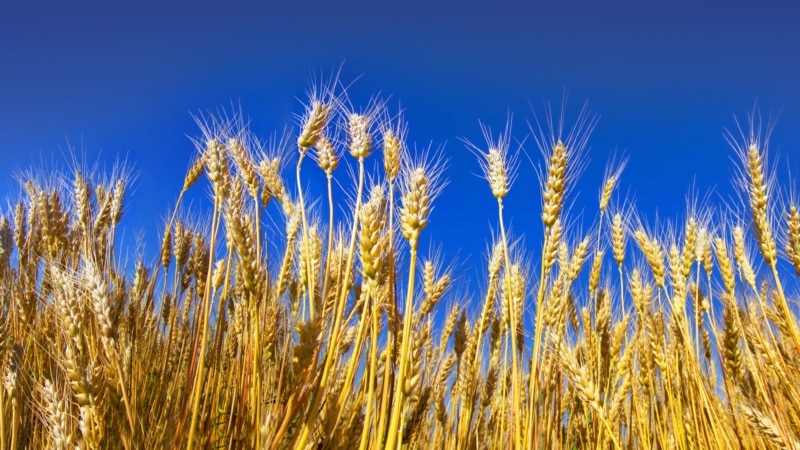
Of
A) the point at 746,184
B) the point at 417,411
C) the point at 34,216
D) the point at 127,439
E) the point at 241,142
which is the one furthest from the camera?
the point at 34,216

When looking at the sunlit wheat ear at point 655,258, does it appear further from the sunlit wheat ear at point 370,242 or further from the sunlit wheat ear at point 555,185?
the sunlit wheat ear at point 370,242

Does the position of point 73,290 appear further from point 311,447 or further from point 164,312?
point 164,312

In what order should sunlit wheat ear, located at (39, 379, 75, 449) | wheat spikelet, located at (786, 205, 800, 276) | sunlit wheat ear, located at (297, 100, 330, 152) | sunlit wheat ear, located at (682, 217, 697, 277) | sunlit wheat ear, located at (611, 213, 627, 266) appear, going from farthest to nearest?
sunlit wheat ear, located at (611, 213, 627, 266), sunlit wheat ear, located at (682, 217, 697, 277), wheat spikelet, located at (786, 205, 800, 276), sunlit wheat ear, located at (297, 100, 330, 152), sunlit wheat ear, located at (39, 379, 75, 449)

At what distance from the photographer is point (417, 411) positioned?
261cm

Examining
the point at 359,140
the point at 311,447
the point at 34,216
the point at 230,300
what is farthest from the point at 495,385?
the point at 34,216

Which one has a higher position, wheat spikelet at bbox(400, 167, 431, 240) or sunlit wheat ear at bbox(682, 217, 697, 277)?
sunlit wheat ear at bbox(682, 217, 697, 277)

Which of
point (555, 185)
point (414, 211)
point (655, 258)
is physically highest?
point (655, 258)

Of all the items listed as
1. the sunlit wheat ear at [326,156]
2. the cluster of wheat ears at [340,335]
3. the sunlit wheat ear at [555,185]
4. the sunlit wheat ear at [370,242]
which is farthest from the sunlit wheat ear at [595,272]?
the sunlit wheat ear at [370,242]

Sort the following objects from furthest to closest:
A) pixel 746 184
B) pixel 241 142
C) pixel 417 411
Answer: pixel 746 184 → pixel 417 411 → pixel 241 142

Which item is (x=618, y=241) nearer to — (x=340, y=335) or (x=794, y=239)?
(x=794, y=239)

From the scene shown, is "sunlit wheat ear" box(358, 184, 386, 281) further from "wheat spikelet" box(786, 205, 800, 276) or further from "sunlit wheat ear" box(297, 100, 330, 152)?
"wheat spikelet" box(786, 205, 800, 276)

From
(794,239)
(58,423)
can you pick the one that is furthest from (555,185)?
(58,423)

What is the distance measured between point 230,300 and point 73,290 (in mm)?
1246

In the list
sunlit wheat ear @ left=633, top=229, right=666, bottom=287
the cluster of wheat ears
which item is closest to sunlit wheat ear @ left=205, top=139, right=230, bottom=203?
the cluster of wheat ears
